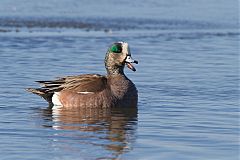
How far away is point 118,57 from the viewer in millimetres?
13969

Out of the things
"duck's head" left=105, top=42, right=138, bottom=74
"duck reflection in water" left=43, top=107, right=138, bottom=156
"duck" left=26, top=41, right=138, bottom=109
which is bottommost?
"duck reflection in water" left=43, top=107, right=138, bottom=156

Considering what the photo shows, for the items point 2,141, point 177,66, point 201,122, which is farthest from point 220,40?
point 2,141

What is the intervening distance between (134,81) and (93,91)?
2.94 meters

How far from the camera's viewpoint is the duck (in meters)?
13.4

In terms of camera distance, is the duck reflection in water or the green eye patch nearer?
the duck reflection in water

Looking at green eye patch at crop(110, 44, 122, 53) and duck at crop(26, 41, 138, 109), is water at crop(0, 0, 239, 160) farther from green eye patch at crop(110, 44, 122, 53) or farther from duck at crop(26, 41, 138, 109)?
green eye patch at crop(110, 44, 122, 53)

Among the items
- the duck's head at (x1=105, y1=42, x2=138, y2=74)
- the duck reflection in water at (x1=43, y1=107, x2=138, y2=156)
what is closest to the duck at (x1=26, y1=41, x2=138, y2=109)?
the duck's head at (x1=105, y1=42, x2=138, y2=74)

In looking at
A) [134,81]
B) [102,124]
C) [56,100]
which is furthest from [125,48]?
[134,81]

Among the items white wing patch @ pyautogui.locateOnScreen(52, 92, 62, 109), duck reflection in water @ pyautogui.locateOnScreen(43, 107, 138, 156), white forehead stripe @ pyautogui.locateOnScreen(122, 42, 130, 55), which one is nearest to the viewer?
duck reflection in water @ pyautogui.locateOnScreen(43, 107, 138, 156)

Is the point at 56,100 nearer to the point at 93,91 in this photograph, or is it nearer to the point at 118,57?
the point at 93,91

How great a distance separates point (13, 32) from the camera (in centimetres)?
2586

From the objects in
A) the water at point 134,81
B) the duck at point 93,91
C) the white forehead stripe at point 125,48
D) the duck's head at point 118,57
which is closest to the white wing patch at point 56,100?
the duck at point 93,91

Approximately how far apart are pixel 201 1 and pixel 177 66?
23.4 metres

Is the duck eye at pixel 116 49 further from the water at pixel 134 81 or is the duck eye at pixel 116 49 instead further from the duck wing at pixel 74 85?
the water at pixel 134 81
